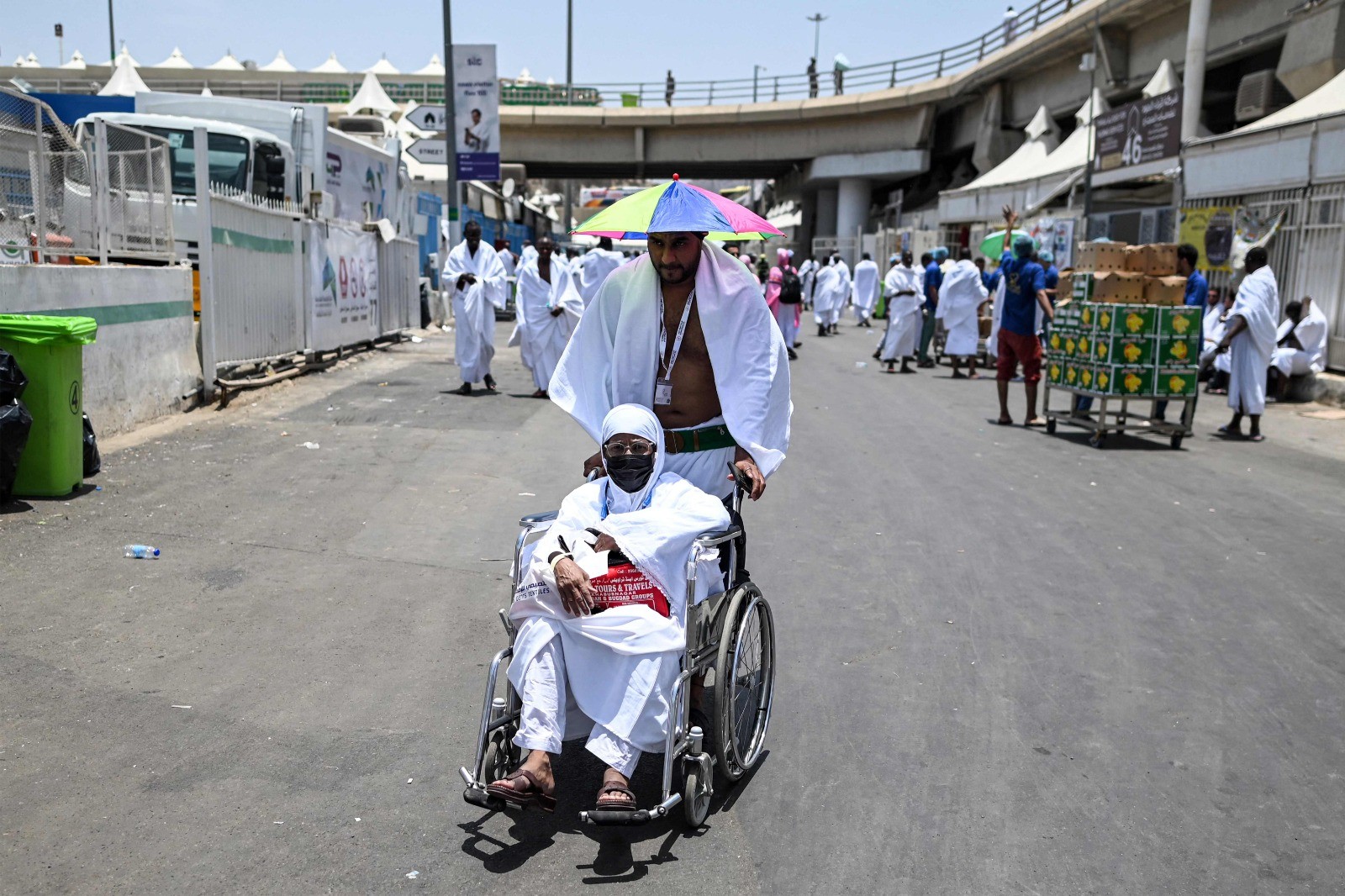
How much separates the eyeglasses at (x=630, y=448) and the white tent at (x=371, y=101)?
35855 mm

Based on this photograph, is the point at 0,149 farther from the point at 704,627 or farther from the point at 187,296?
the point at 704,627

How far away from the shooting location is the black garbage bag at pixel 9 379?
6348 mm

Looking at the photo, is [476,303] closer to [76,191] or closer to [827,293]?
[76,191]

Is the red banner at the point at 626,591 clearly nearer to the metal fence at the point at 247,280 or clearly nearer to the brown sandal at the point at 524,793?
the brown sandal at the point at 524,793

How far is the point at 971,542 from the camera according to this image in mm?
6898

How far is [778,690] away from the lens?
4469 mm

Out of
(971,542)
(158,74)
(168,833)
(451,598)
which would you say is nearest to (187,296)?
(451,598)

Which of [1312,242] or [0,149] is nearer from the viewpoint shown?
[0,149]

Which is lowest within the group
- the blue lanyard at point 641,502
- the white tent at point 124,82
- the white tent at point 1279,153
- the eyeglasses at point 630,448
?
the blue lanyard at point 641,502

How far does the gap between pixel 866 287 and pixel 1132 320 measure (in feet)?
67.0

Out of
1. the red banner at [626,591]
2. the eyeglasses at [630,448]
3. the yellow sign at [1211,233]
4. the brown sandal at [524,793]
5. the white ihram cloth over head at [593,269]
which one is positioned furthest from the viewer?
the yellow sign at [1211,233]

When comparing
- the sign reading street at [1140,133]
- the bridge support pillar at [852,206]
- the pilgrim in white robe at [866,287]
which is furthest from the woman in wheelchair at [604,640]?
the bridge support pillar at [852,206]

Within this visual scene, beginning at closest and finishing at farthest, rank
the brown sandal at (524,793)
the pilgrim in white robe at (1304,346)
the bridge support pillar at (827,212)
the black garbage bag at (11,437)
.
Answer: the brown sandal at (524,793) → the black garbage bag at (11,437) → the pilgrim in white robe at (1304,346) → the bridge support pillar at (827,212)

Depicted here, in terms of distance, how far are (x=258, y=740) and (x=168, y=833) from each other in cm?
65
